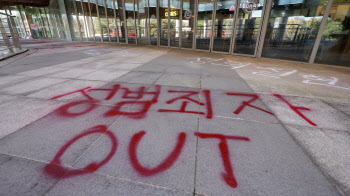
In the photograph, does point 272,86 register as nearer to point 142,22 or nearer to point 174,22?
point 174,22

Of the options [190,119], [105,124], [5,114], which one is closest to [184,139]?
[190,119]

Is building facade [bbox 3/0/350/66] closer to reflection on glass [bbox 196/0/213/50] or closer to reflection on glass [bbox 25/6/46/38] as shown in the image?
reflection on glass [bbox 196/0/213/50]

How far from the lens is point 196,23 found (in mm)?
11766

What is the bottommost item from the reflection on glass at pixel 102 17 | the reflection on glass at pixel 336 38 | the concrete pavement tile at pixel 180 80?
the concrete pavement tile at pixel 180 80

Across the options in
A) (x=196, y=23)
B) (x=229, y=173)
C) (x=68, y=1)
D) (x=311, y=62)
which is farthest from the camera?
(x=68, y=1)

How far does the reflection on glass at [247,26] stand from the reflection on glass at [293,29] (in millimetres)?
670

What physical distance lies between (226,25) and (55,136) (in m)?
11.1

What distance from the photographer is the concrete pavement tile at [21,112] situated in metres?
2.57

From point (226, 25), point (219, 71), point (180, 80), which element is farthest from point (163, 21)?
point (180, 80)

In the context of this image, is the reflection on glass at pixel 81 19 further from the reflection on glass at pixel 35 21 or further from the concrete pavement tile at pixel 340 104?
the concrete pavement tile at pixel 340 104

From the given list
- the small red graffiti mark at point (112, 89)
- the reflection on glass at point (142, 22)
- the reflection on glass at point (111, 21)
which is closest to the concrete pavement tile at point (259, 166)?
the small red graffiti mark at point (112, 89)

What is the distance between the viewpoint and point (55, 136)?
2338mm

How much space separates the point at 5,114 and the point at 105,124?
1970mm

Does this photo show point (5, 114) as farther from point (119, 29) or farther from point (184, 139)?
point (119, 29)
